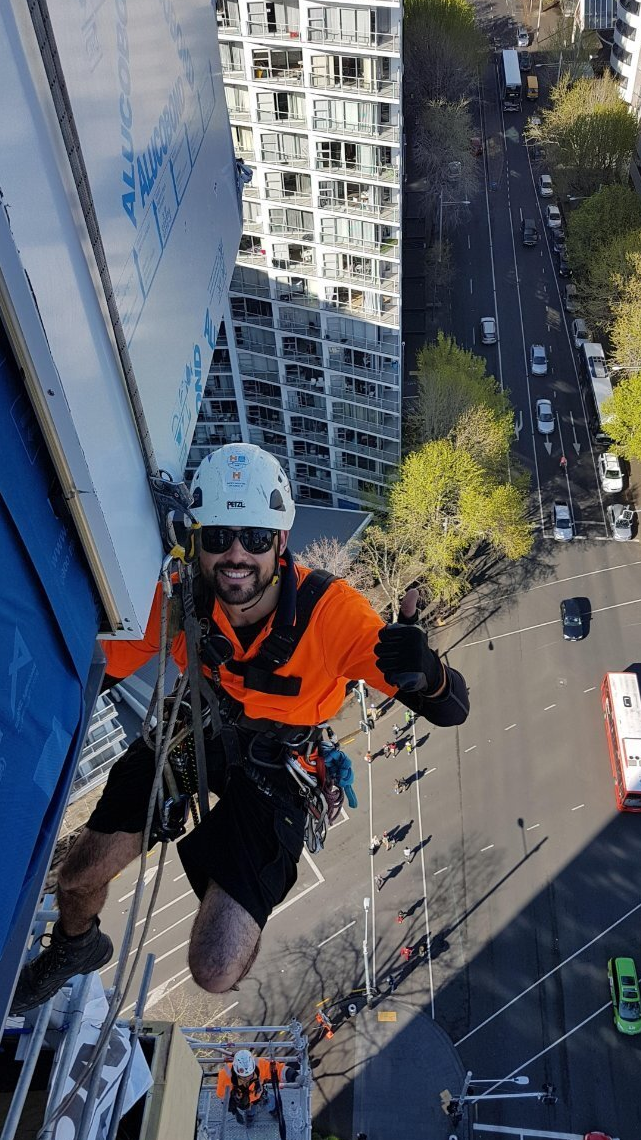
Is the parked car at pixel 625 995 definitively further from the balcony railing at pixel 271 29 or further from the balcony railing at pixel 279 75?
the balcony railing at pixel 271 29

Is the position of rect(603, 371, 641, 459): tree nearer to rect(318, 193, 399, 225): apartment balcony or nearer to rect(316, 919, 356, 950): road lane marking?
rect(318, 193, 399, 225): apartment balcony

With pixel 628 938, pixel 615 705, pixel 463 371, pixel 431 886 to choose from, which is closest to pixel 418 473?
pixel 463 371

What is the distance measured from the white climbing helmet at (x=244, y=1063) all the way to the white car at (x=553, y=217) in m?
46.2

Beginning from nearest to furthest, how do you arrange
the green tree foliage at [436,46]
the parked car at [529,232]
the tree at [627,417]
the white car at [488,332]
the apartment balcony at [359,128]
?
the apartment balcony at [359,128] < the tree at [627,417] < the white car at [488,332] < the parked car at [529,232] < the green tree foliage at [436,46]

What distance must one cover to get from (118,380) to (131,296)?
0.67 metres

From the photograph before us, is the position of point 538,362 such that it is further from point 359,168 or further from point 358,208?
point 359,168

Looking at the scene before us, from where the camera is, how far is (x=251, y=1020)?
24219mm

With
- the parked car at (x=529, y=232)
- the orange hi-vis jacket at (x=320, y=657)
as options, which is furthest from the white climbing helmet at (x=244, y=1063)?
the parked car at (x=529, y=232)

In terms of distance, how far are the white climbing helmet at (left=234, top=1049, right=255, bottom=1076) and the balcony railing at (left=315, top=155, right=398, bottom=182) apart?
900 inches

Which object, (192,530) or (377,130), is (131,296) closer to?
(192,530)

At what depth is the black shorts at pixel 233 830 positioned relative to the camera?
8422mm

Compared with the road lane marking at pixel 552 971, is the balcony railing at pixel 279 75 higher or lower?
higher

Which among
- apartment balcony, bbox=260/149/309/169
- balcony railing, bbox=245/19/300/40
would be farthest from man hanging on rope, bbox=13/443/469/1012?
apartment balcony, bbox=260/149/309/169

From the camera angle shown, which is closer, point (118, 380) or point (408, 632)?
point (118, 380)
